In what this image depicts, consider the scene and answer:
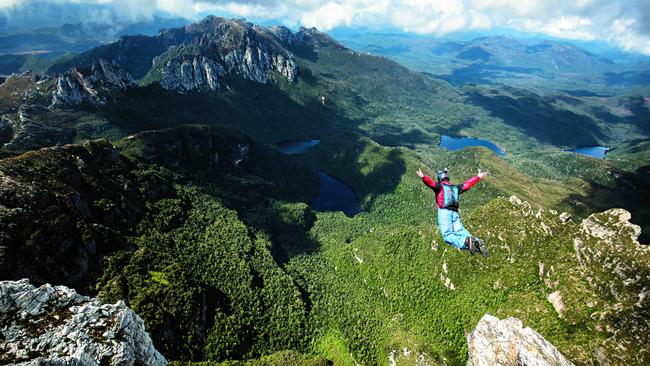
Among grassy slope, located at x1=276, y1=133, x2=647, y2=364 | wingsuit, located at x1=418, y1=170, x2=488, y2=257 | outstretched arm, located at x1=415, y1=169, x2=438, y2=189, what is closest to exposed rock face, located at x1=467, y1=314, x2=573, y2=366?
wingsuit, located at x1=418, y1=170, x2=488, y2=257

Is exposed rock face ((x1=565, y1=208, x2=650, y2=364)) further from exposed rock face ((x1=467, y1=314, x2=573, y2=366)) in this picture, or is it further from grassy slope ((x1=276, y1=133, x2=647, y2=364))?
exposed rock face ((x1=467, y1=314, x2=573, y2=366))

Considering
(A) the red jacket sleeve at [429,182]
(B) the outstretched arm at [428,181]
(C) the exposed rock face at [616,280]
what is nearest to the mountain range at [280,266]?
(C) the exposed rock face at [616,280]

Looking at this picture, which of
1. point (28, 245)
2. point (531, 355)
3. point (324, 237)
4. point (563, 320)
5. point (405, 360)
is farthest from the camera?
point (324, 237)

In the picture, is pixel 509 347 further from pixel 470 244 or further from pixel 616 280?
pixel 616 280

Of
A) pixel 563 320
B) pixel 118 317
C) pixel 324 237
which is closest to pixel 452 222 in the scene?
pixel 118 317

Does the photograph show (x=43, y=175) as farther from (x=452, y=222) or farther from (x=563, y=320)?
(x=563, y=320)

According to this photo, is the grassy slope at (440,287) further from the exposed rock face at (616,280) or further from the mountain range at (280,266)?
the exposed rock face at (616,280)

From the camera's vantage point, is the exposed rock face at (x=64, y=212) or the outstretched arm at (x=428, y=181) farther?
the exposed rock face at (x=64, y=212)
